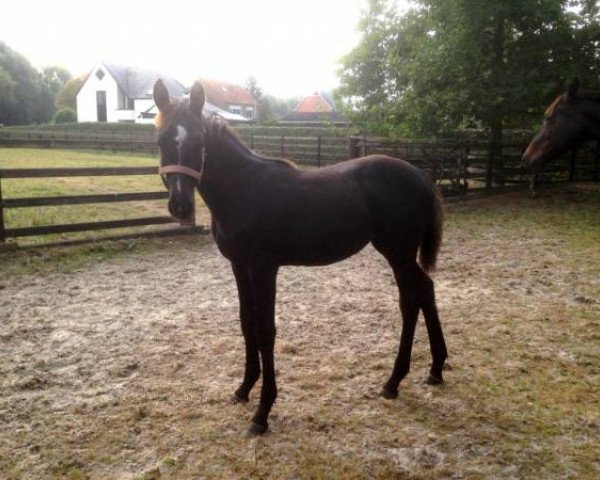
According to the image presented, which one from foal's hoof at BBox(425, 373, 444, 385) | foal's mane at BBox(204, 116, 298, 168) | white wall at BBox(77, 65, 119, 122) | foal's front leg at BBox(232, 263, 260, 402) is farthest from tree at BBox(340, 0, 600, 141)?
white wall at BBox(77, 65, 119, 122)

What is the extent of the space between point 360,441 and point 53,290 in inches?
160

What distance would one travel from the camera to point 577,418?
2.96m

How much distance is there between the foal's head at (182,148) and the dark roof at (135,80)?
42.4 m

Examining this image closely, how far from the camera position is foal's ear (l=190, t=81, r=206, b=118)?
267cm

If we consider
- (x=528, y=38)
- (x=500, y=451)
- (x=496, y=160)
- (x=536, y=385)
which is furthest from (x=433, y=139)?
(x=500, y=451)

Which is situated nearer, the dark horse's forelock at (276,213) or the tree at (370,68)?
the dark horse's forelock at (276,213)

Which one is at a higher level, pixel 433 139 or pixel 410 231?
pixel 433 139

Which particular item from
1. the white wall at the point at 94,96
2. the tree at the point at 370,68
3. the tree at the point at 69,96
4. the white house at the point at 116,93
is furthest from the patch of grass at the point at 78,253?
the tree at the point at 69,96

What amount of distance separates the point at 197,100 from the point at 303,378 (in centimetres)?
210

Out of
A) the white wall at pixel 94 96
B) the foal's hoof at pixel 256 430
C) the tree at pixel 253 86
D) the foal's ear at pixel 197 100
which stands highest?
the tree at pixel 253 86

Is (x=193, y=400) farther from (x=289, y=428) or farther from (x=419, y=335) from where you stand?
(x=419, y=335)

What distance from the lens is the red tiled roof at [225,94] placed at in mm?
52438

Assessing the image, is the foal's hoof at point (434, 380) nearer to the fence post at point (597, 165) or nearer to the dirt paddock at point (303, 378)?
the dirt paddock at point (303, 378)

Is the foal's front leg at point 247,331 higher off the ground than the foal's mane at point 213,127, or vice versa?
the foal's mane at point 213,127
